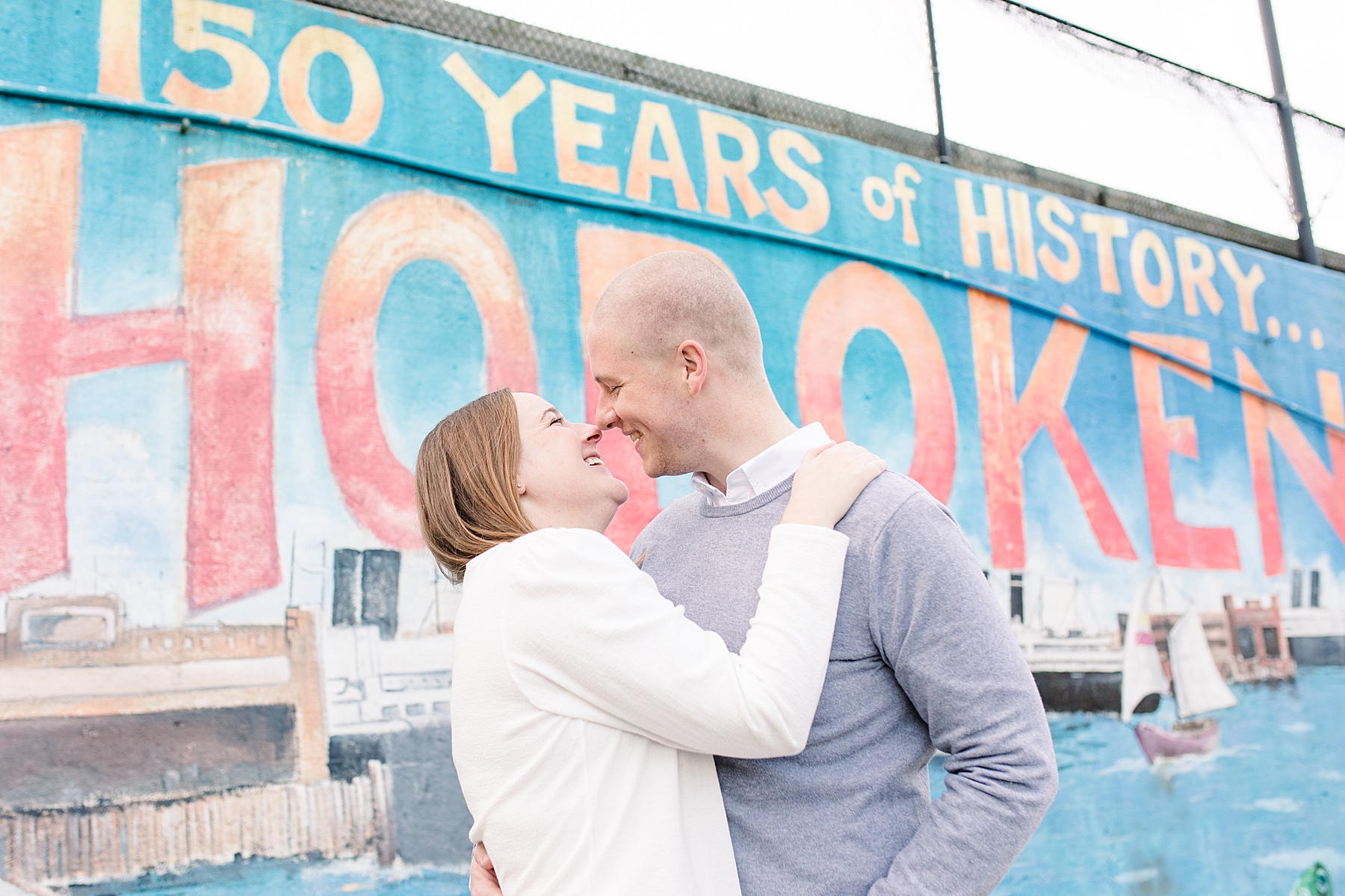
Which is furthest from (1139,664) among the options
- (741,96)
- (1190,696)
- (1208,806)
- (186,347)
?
(186,347)

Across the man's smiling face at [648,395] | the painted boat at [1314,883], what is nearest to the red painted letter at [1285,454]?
the painted boat at [1314,883]

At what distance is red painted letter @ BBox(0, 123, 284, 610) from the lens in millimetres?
2357

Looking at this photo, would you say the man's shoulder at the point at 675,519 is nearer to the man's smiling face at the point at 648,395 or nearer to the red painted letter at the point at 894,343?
the man's smiling face at the point at 648,395

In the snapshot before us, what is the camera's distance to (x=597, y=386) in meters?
3.15

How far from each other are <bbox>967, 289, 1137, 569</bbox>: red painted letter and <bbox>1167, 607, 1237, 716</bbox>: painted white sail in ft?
1.49

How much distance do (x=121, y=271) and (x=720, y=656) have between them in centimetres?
226

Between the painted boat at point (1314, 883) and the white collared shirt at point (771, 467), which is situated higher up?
the white collared shirt at point (771, 467)

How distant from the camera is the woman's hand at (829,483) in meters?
1.32

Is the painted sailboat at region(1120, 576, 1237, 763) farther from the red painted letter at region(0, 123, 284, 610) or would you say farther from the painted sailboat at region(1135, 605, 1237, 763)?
the red painted letter at region(0, 123, 284, 610)

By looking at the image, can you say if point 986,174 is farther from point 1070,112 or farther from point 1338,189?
point 1338,189

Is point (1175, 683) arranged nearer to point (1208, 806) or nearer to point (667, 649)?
point (1208, 806)

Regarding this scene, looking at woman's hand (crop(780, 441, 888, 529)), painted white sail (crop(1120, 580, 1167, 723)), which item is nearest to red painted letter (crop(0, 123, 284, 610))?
woman's hand (crop(780, 441, 888, 529))

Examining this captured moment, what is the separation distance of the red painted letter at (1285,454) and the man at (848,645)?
430 centimetres

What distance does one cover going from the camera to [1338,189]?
5.64m
